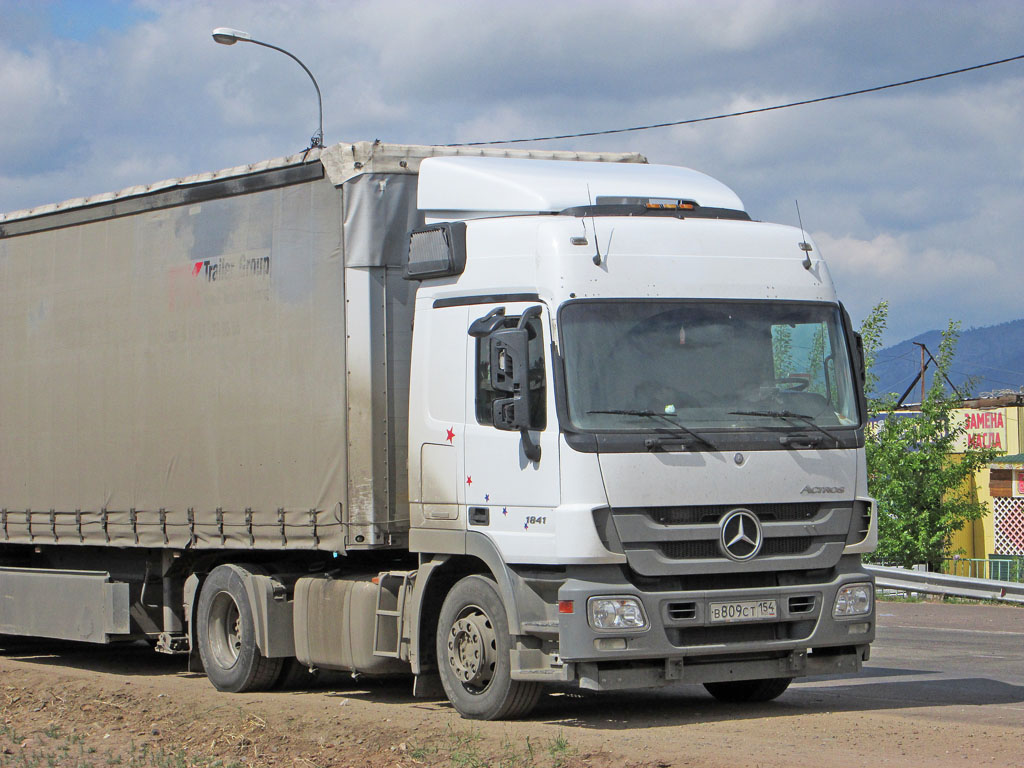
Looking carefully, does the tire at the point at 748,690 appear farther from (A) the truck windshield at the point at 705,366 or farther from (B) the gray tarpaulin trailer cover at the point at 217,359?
(B) the gray tarpaulin trailer cover at the point at 217,359

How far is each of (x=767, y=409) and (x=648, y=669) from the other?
6.25 feet

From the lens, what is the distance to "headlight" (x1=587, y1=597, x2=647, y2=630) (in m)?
9.77

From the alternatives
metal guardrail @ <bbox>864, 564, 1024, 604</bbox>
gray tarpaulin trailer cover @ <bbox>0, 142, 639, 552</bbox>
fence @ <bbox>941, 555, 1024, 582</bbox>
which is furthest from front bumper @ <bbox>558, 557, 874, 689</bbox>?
fence @ <bbox>941, 555, 1024, 582</bbox>

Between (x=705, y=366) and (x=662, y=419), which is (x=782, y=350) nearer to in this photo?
(x=705, y=366)

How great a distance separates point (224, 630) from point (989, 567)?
23.0 m

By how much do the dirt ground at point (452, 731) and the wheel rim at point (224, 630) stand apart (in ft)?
1.27

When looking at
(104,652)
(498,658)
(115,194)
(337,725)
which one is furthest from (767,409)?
(104,652)

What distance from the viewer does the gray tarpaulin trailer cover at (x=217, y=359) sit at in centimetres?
1149

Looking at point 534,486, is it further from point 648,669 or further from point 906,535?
point 906,535

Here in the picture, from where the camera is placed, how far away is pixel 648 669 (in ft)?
33.1

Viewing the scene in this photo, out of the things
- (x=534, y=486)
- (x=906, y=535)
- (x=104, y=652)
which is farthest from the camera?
(x=906, y=535)

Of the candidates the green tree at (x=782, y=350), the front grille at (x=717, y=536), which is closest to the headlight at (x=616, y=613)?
the front grille at (x=717, y=536)

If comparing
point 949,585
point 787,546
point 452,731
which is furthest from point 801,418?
point 949,585

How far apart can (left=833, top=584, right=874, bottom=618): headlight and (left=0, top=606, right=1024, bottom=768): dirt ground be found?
718 mm
